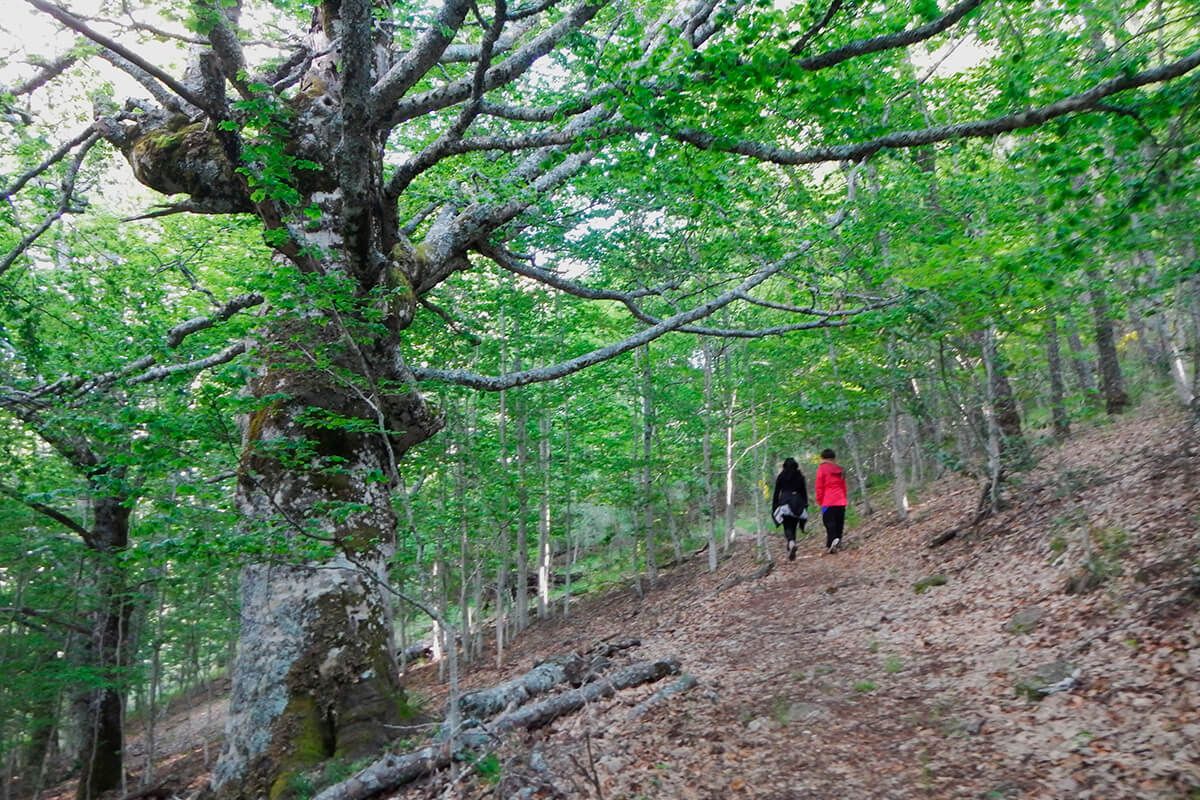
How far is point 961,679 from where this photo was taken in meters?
4.86

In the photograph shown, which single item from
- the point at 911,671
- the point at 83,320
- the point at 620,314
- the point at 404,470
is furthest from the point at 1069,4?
the point at 620,314

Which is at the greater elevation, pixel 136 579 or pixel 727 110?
pixel 727 110

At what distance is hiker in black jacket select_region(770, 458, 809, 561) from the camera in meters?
10.8

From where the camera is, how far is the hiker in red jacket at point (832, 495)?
10.4 meters

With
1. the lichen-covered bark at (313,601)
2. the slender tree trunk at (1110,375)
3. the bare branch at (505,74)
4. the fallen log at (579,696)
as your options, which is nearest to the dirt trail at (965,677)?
the fallen log at (579,696)

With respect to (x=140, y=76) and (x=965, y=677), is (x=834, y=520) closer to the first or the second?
(x=965, y=677)

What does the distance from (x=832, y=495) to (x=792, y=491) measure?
25.3 inches

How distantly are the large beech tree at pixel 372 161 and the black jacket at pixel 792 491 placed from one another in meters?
4.15

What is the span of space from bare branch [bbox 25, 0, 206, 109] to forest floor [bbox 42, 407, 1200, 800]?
5.08 metres

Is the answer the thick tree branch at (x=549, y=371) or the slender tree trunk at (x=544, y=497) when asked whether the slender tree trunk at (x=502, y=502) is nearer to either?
the slender tree trunk at (x=544, y=497)

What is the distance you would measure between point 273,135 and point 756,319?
11.3 m

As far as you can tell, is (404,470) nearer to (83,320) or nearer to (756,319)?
(83,320)

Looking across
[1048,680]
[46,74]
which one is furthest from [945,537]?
[46,74]

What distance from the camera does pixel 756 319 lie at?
14.6 m
